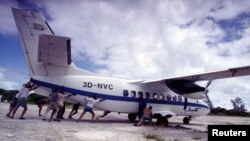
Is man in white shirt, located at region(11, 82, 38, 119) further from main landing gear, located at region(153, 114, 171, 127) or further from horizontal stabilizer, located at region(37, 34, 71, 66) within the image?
main landing gear, located at region(153, 114, 171, 127)

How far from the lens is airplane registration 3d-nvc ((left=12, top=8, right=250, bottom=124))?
1358cm

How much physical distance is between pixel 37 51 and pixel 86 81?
3065 mm

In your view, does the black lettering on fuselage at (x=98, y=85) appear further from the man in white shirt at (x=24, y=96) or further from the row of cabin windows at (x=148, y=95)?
the man in white shirt at (x=24, y=96)

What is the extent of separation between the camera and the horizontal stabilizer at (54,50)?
12242mm

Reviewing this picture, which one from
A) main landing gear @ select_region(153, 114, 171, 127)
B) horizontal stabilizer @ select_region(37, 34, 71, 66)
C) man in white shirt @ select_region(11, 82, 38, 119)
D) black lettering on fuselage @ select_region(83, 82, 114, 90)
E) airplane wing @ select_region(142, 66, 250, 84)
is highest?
horizontal stabilizer @ select_region(37, 34, 71, 66)

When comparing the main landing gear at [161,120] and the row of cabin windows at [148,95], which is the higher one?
the row of cabin windows at [148,95]

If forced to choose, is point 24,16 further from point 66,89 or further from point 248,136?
point 248,136

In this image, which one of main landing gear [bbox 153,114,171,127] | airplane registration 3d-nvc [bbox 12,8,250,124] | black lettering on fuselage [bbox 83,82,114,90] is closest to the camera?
airplane registration 3d-nvc [bbox 12,8,250,124]

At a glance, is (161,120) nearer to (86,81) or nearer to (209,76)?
(209,76)

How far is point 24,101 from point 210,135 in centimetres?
1046

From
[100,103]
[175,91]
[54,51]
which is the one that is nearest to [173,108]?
[175,91]

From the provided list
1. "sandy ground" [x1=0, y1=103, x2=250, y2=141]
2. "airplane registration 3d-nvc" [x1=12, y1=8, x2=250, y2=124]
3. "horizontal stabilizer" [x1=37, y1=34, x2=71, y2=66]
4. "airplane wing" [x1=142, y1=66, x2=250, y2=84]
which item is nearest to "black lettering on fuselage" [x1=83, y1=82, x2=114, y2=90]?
"airplane registration 3d-nvc" [x1=12, y1=8, x2=250, y2=124]

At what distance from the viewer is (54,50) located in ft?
42.6

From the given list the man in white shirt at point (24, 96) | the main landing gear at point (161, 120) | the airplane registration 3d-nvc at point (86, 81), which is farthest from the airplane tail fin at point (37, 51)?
the main landing gear at point (161, 120)
